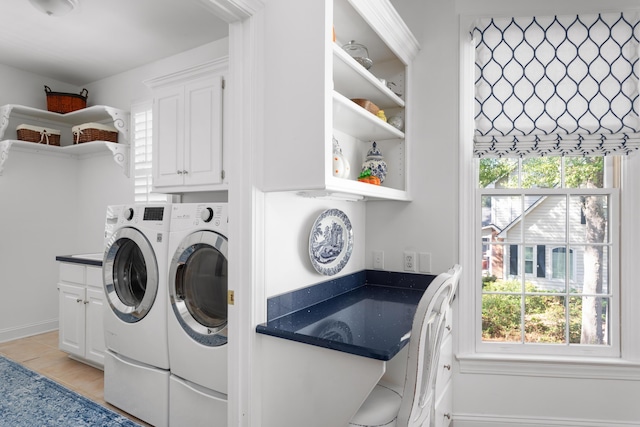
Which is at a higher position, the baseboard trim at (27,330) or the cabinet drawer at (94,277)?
the cabinet drawer at (94,277)

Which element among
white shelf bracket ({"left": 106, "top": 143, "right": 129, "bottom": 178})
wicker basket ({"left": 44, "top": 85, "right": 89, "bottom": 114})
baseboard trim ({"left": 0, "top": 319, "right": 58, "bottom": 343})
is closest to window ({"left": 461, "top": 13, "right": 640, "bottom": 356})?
A: white shelf bracket ({"left": 106, "top": 143, "right": 129, "bottom": 178})

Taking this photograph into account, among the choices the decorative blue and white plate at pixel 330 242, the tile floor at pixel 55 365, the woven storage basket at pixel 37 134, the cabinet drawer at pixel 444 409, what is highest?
the woven storage basket at pixel 37 134

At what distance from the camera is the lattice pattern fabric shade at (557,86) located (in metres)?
2.08

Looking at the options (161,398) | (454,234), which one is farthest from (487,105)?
(161,398)

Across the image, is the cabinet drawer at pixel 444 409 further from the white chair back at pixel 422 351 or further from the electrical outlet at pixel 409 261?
the electrical outlet at pixel 409 261

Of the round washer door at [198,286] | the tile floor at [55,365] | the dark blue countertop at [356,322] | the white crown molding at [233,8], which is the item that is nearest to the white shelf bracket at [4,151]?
the tile floor at [55,365]

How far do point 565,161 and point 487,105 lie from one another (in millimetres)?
559

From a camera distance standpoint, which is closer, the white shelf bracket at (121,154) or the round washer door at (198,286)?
the round washer door at (198,286)

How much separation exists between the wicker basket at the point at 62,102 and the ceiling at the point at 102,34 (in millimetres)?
215

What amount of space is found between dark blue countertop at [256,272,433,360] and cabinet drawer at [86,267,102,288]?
6.19 feet

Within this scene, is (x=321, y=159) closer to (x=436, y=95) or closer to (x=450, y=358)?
(x=436, y=95)

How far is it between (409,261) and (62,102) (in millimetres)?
3767

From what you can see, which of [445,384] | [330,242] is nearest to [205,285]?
[330,242]

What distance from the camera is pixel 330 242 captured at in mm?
2098
